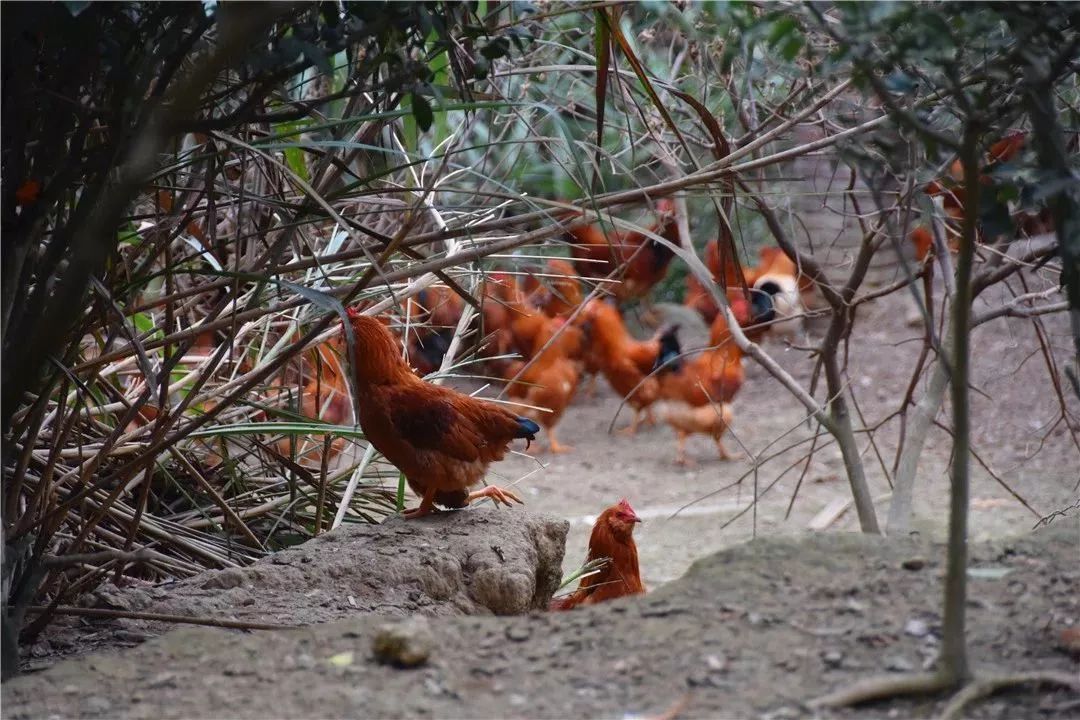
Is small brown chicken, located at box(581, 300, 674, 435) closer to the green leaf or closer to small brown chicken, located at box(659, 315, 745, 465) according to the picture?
small brown chicken, located at box(659, 315, 745, 465)

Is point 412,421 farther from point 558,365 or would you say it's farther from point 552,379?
point 558,365

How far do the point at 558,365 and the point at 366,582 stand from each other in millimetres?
5981

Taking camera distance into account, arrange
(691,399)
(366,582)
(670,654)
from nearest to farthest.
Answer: (670,654)
(366,582)
(691,399)

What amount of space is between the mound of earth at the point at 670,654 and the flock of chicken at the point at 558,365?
945 millimetres

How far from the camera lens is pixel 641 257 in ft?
33.4

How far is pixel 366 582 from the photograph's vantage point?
3.08m

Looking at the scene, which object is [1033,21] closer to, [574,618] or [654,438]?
[574,618]

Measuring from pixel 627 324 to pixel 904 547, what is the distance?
953 cm

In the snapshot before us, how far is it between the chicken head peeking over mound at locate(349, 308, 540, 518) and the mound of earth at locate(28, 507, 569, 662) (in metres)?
0.19

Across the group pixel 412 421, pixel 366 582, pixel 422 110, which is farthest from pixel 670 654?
pixel 412 421

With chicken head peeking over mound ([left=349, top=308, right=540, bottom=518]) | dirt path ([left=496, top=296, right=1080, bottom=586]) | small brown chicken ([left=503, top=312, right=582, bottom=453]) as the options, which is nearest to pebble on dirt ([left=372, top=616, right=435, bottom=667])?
chicken head peeking over mound ([left=349, top=308, right=540, bottom=518])

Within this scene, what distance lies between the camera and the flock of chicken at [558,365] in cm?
338

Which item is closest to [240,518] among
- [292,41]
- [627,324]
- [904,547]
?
[292,41]

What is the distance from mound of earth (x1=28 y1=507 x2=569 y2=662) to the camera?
2773 mm
